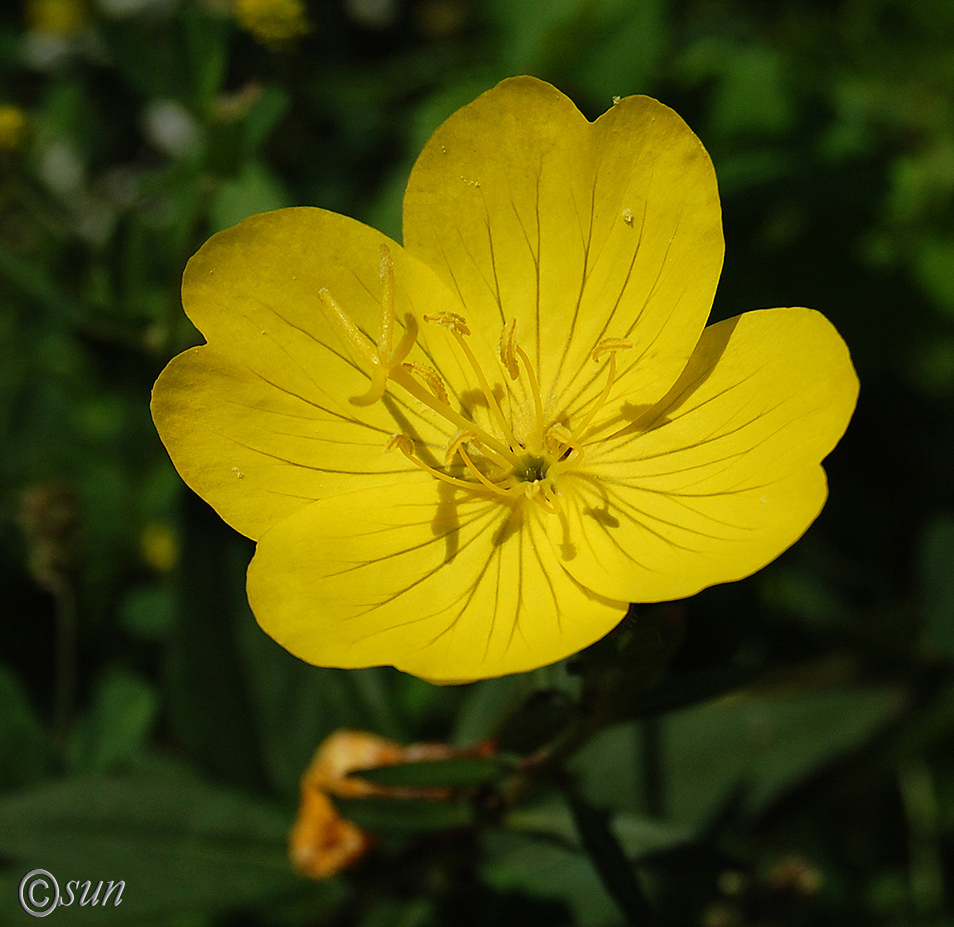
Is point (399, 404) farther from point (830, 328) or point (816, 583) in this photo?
point (816, 583)

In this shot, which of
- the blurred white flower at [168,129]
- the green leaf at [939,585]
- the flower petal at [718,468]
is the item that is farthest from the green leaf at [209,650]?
the blurred white flower at [168,129]

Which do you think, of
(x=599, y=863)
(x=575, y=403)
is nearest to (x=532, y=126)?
(x=575, y=403)

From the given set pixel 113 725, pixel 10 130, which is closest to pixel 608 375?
pixel 113 725

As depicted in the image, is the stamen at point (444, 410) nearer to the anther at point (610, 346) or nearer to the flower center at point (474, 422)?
the flower center at point (474, 422)

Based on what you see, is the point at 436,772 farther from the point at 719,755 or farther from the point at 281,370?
the point at 719,755

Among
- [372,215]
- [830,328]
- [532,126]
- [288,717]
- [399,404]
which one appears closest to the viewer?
[830,328]

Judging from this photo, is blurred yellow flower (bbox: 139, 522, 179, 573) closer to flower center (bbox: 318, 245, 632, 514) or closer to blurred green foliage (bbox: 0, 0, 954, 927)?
blurred green foliage (bbox: 0, 0, 954, 927)

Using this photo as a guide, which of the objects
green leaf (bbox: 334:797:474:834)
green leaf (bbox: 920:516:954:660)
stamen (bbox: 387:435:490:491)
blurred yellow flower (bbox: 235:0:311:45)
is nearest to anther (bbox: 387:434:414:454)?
stamen (bbox: 387:435:490:491)
